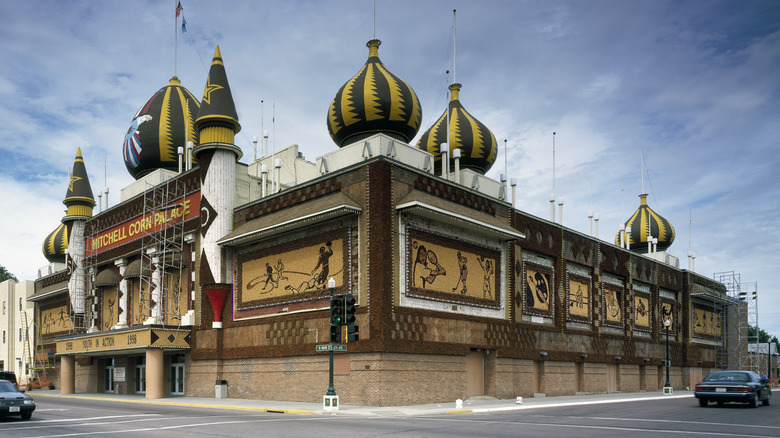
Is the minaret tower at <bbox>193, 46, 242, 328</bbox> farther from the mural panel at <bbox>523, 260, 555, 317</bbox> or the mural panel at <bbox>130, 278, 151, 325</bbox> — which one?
the mural panel at <bbox>523, 260, 555, 317</bbox>

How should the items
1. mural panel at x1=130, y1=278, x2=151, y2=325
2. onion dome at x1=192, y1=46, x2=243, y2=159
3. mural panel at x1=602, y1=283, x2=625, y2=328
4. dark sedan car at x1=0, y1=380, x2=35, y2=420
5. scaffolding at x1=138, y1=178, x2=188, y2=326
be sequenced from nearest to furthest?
dark sedan car at x1=0, y1=380, x2=35, y2=420, onion dome at x1=192, y1=46, x2=243, y2=159, scaffolding at x1=138, y1=178, x2=188, y2=326, mural panel at x1=130, y1=278, x2=151, y2=325, mural panel at x1=602, y1=283, x2=625, y2=328

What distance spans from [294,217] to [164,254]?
37.0ft

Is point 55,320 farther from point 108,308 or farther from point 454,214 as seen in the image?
point 454,214

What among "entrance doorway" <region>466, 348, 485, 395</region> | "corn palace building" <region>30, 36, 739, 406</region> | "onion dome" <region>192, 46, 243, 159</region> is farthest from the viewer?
"onion dome" <region>192, 46, 243, 159</region>

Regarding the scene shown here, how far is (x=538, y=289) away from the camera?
129 ft

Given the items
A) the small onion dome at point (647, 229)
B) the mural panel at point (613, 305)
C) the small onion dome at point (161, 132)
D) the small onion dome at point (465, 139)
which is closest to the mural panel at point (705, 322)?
the small onion dome at point (647, 229)

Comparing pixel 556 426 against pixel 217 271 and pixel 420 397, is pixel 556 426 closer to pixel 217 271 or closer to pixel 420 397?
pixel 420 397

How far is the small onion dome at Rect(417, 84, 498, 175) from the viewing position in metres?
41.3

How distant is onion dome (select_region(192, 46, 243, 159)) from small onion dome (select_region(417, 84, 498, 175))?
12.5 m

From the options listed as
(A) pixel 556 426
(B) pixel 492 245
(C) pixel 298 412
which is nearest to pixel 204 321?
(C) pixel 298 412

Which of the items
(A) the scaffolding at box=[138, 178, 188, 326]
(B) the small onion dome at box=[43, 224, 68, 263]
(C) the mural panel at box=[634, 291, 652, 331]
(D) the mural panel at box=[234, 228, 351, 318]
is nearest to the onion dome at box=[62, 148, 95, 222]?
(A) the scaffolding at box=[138, 178, 188, 326]

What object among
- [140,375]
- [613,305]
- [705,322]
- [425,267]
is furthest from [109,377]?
[705,322]

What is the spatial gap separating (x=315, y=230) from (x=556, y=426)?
16.5 m

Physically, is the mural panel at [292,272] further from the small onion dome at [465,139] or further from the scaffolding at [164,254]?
the small onion dome at [465,139]
